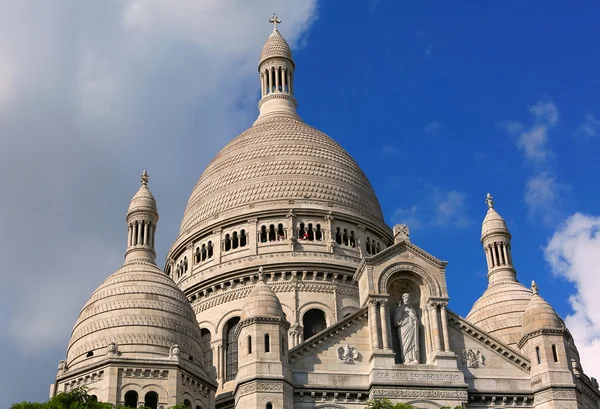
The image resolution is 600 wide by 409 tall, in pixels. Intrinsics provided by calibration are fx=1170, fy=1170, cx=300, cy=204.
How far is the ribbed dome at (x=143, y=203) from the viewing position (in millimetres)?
59013

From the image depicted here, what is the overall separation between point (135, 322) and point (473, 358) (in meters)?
14.5

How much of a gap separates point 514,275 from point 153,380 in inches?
951

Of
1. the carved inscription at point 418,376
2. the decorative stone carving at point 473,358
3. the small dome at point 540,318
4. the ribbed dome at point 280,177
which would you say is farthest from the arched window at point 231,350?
the small dome at point 540,318

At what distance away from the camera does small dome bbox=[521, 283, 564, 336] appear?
47.8 meters

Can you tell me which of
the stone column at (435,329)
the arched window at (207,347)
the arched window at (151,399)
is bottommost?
the arched window at (151,399)

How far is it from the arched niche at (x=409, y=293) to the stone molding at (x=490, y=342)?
1100 millimetres

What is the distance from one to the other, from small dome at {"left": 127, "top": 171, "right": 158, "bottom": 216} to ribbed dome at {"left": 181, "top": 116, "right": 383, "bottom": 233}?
6.61 metres

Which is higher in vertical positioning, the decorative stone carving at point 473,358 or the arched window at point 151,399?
the decorative stone carving at point 473,358

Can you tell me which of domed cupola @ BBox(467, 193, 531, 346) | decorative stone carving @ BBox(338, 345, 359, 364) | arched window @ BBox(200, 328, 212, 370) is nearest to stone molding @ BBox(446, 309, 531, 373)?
decorative stone carving @ BBox(338, 345, 359, 364)

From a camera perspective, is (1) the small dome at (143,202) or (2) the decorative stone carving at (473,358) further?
(1) the small dome at (143,202)

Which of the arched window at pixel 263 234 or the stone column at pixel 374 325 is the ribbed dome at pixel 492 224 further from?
the stone column at pixel 374 325

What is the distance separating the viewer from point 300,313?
199 feet

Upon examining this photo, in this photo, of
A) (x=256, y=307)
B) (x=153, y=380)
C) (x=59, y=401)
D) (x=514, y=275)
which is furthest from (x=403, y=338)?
(x=514, y=275)

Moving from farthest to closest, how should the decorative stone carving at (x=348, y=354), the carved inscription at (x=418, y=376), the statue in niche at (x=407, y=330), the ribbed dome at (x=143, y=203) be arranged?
the ribbed dome at (x=143, y=203) < the statue in niche at (x=407, y=330) < the decorative stone carving at (x=348, y=354) < the carved inscription at (x=418, y=376)
